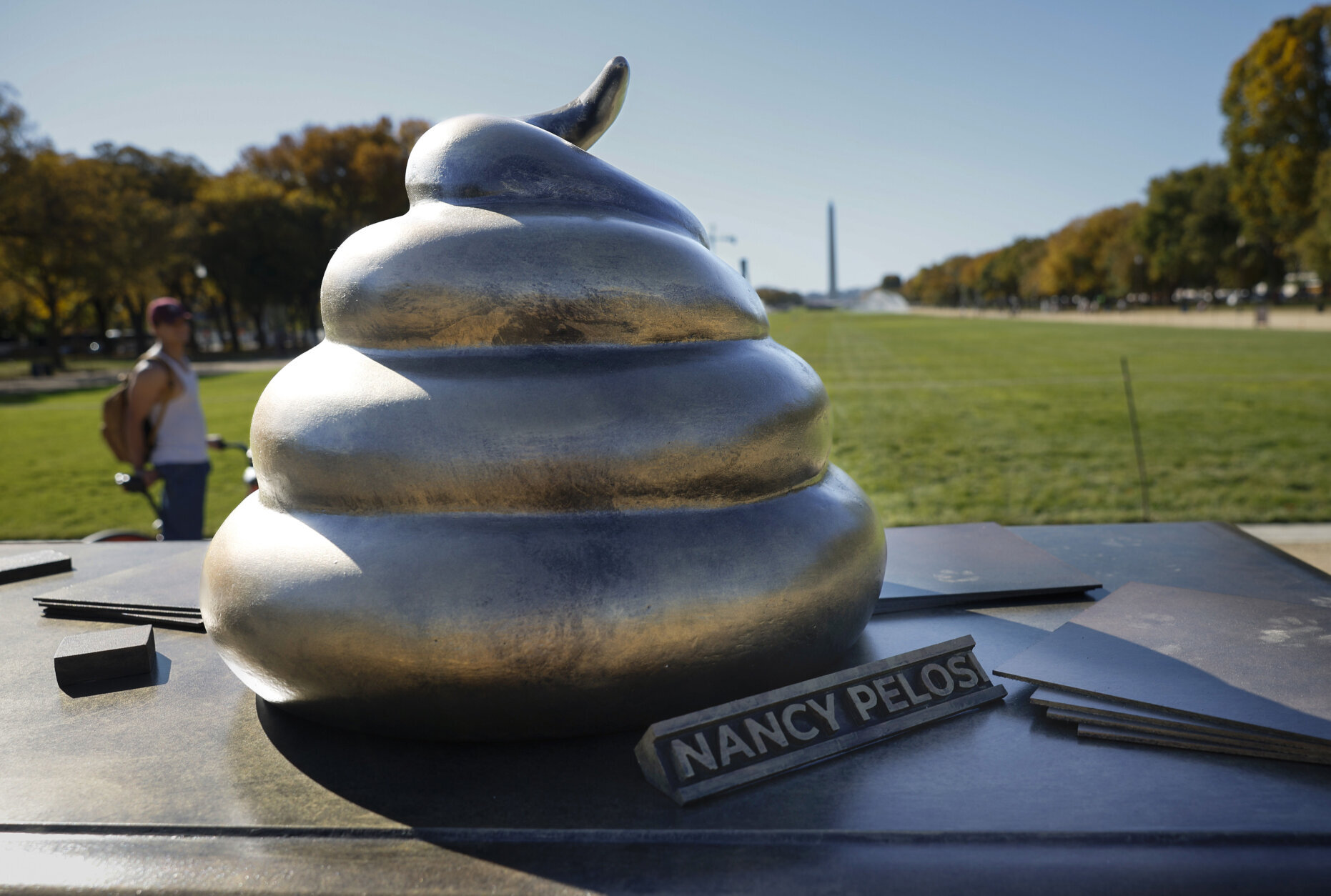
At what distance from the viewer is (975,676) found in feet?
8.94

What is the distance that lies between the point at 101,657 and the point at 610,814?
6.50ft

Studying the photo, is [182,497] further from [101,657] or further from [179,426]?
[101,657]

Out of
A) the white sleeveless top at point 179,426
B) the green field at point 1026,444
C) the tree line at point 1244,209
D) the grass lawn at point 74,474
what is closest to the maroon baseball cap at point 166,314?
the white sleeveless top at point 179,426

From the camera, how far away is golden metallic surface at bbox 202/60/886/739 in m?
2.29

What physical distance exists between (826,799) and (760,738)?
0.21m

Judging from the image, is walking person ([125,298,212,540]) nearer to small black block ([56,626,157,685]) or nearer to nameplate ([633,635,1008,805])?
small black block ([56,626,157,685])

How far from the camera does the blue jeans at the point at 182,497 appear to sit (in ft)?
21.7

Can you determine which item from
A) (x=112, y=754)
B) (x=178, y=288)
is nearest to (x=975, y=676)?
(x=112, y=754)

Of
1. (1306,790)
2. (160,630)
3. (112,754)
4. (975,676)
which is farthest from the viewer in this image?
(160,630)

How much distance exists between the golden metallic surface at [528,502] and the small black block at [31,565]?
8.70ft

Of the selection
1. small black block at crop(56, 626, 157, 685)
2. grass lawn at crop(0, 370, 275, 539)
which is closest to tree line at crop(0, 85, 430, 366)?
grass lawn at crop(0, 370, 275, 539)

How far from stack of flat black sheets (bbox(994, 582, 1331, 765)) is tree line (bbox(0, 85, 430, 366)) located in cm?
4361

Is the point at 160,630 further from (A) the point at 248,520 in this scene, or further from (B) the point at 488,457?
(B) the point at 488,457

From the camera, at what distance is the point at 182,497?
6.69m
